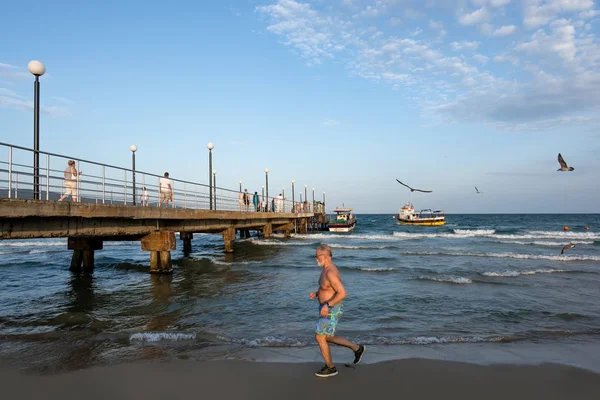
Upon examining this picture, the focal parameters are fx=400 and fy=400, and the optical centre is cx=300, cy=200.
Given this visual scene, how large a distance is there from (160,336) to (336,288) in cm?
430

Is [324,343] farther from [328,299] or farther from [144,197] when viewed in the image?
[144,197]

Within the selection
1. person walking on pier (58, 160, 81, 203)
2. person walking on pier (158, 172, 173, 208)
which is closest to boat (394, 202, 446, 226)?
person walking on pier (158, 172, 173, 208)

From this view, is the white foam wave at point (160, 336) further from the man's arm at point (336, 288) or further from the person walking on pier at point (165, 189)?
the person walking on pier at point (165, 189)

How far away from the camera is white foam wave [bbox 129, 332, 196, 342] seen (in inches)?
289

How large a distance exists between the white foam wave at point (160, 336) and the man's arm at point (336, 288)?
378cm

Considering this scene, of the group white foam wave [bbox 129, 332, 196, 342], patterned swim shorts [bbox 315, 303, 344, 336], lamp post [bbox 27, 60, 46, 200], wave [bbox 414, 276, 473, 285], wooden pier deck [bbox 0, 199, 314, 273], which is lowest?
wave [bbox 414, 276, 473, 285]

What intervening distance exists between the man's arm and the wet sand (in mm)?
1095

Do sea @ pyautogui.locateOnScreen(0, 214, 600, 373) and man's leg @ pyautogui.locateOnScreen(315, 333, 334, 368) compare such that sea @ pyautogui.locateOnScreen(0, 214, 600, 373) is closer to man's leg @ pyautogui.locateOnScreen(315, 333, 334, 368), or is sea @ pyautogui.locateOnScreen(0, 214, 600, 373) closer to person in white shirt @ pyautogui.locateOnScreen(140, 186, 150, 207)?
man's leg @ pyautogui.locateOnScreen(315, 333, 334, 368)

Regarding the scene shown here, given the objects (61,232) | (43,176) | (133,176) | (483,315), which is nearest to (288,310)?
(483,315)

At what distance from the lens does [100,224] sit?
12188 mm

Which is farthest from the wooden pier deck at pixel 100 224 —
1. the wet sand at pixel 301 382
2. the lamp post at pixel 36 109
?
the wet sand at pixel 301 382

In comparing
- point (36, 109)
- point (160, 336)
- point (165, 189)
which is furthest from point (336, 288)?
point (165, 189)

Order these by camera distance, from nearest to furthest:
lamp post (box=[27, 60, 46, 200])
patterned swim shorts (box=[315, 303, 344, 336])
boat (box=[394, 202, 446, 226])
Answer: patterned swim shorts (box=[315, 303, 344, 336]), lamp post (box=[27, 60, 46, 200]), boat (box=[394, 202, 446, 226])

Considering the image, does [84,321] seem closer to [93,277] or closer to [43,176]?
[43,176]
